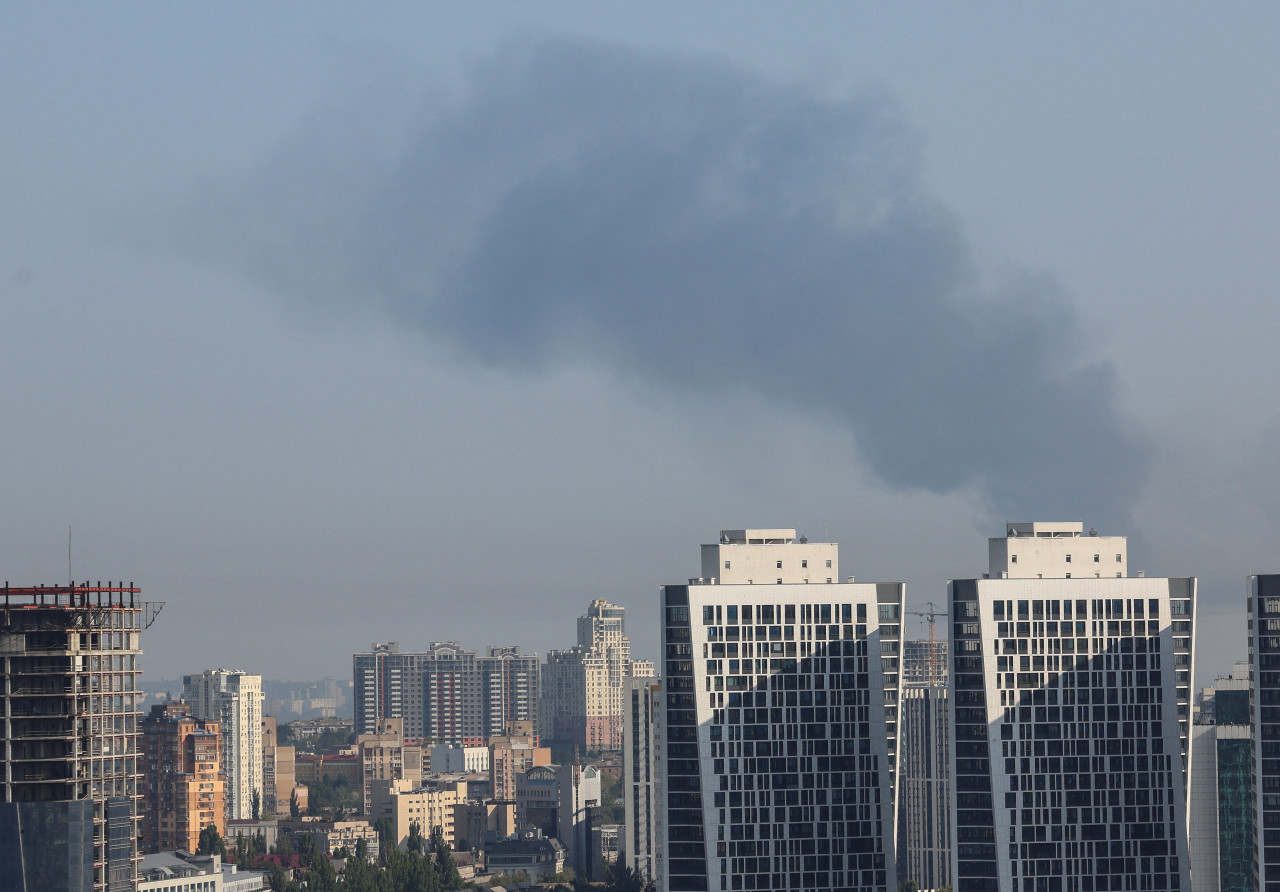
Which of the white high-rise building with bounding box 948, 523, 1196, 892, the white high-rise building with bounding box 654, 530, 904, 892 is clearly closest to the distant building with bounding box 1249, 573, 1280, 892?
the white high-rise building with bounding box 948, 523, 1196, 892

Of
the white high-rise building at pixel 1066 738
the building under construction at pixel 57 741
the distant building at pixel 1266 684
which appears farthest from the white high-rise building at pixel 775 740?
the building under construction at pixel 57 741

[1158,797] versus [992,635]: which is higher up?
[992,635]

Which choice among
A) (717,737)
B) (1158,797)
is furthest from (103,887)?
(1158,797)

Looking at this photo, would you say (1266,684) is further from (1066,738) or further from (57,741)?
(57,741)

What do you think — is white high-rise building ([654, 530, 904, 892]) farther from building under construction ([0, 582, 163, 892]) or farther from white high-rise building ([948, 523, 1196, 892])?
building under construction ([0, 582, 163, 892])

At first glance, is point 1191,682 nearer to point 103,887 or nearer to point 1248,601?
point 1248,601

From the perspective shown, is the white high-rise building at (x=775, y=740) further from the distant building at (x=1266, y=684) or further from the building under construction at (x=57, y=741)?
the building under construction at (x=57, y=741)
